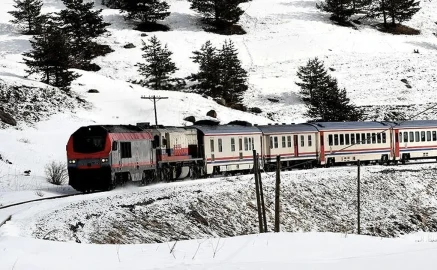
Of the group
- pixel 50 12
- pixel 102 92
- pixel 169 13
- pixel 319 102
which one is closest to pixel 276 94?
pixel 319 102

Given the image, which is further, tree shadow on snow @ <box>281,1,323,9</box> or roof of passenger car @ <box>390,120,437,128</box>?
tree shadow on snow @ <box>281,1,323,9</box>

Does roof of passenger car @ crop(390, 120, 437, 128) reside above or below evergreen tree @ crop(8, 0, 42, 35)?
below

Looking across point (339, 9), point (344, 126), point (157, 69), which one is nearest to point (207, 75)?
point (157, 69)

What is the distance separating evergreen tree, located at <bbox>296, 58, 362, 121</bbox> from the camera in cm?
6412

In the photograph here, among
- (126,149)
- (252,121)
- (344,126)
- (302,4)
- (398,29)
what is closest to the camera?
(126,149)

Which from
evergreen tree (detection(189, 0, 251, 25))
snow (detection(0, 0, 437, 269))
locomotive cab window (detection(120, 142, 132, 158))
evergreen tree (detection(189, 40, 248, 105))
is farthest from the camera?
evergreen tree (detection(189, 0, 251, 25))

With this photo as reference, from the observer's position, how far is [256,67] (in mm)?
83688

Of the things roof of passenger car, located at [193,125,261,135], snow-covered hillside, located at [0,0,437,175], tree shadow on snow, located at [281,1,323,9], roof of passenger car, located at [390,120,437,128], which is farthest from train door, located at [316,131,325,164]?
tree shadow on snow, located at [281,1,323,9]

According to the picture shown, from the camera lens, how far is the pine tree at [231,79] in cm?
7069

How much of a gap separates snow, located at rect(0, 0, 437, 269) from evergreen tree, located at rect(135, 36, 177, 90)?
2.13 metres

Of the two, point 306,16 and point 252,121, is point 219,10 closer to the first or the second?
point 306,16

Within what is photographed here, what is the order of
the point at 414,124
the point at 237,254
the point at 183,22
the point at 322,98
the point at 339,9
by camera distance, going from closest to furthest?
1. the point at 237,254
2. the point at 414,124
3. the point at 322,98
4. the point at 183,22
5. the point at 339,9

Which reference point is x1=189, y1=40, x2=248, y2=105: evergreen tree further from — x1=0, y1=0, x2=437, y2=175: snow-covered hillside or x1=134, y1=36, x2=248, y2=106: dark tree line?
x1=0, y1=0, x2=437, y2=175: snow-covered hillside

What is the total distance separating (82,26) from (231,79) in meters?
24.9
